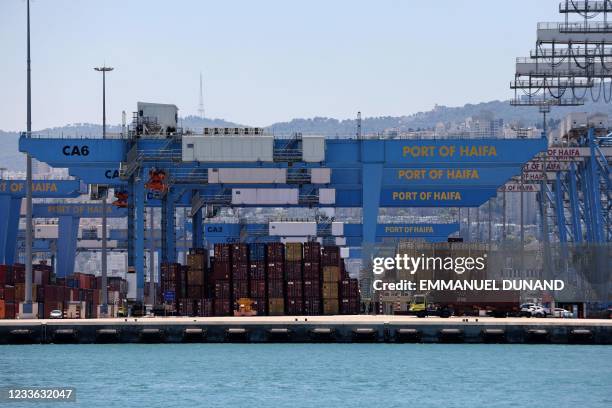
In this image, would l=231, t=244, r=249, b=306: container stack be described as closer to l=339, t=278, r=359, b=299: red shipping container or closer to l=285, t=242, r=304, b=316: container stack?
l=285, t=242, r=304, b=316: container stack

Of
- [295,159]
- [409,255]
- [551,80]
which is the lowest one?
[409,255]

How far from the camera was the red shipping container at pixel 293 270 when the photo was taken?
3243 inches

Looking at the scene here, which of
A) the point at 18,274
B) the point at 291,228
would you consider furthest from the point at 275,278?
the point at 291,228

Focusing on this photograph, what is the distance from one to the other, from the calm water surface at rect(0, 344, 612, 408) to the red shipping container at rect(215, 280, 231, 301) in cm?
1393

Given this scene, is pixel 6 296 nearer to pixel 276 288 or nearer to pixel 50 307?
pixel 50 307

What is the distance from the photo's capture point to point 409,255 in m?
77.8

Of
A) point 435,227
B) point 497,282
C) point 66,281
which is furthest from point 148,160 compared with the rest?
point 435,227

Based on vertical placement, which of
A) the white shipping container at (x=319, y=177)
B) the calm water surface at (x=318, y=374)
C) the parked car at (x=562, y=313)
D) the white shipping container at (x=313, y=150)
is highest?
the white shipping container at (x=313, y=150)

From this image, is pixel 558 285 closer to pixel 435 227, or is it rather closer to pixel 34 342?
pixel 34 342

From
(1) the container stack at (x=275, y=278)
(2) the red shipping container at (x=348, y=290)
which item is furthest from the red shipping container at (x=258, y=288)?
(2) the red shipping container at (x=348, y=290)

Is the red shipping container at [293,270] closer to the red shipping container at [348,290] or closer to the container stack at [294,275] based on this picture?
the container stack at [294,275]

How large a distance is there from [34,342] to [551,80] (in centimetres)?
4214

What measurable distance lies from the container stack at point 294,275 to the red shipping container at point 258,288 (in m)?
1.34

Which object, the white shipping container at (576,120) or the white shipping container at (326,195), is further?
the white shipping container at (576,120)
